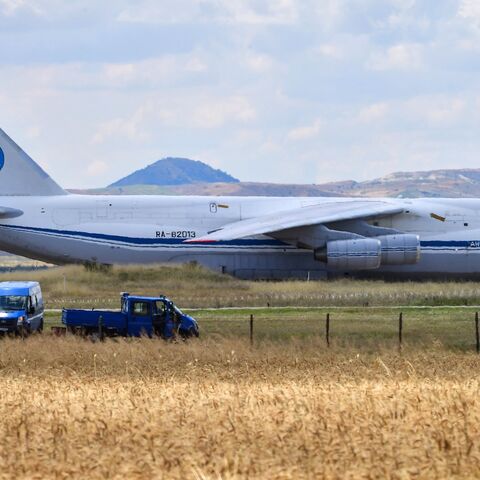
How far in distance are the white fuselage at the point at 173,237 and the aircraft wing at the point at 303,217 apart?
840mm

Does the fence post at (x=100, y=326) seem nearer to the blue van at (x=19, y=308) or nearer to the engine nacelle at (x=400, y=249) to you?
the blue van at (x=19, y=308)

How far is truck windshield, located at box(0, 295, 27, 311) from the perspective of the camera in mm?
33156

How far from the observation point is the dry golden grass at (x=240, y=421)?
13.1 metres

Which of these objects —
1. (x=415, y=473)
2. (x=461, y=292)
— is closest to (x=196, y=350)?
(x=415, y=473)

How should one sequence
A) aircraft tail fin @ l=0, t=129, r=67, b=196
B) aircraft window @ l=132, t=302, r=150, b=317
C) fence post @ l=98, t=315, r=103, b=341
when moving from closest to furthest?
fence post @ l=98, t=315, r=103, b=341 < aircraft window @ l=132, t=302, r=150, b=317 < aircraft tail fin @ l=0, t=129, r=67, b=196

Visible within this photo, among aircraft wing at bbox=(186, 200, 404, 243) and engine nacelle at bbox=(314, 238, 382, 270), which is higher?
aircraft wing at bbox=(186, 200, 404, 243)

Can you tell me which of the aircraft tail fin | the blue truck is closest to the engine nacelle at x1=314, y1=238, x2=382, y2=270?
the aircraft tail fin

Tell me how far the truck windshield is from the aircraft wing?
57.0 feet

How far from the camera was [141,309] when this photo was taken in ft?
108

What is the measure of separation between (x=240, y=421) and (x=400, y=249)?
38293mm

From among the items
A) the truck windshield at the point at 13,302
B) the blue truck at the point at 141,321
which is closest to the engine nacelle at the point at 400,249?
the blue truck at the point at 141,321

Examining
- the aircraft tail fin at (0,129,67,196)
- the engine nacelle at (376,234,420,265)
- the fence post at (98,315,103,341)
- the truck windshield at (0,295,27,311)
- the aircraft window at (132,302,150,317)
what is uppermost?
the aircraft tail fin at (0,129,67,196)

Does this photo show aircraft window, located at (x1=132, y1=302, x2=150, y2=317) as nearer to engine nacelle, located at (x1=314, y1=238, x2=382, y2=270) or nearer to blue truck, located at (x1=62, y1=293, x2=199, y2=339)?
blue truck, located at (x1=62, y1=293, x2=199, y2=339)

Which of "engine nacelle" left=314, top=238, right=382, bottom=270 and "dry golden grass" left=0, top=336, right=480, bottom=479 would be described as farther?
"engine nacelle" left=314, top=238, right=382, bottom=270
